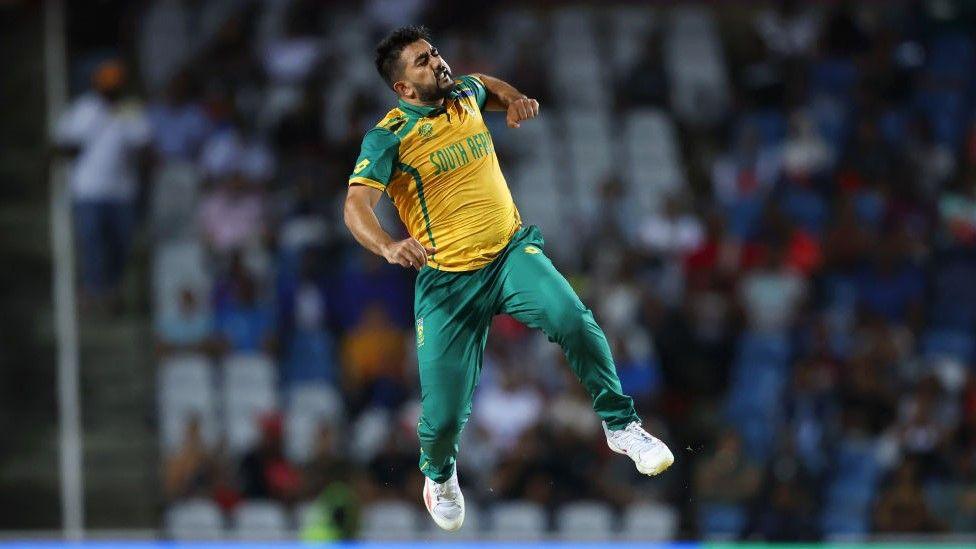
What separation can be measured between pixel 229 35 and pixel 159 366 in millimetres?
3764

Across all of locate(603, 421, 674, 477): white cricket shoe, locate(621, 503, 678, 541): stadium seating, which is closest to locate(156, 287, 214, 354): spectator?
locate(621, 503, 678, 541): stadium seating

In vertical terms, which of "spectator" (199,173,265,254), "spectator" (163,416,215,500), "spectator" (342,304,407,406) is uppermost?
"spectator" (199,173,265,254)

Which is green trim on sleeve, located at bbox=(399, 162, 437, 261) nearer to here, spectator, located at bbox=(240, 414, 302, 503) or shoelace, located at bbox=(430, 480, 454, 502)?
shoelace, located at bbox=(430, 480, 454, 502)

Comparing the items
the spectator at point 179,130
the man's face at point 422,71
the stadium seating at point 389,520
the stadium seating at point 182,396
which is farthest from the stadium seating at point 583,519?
the man's face at point 422,71

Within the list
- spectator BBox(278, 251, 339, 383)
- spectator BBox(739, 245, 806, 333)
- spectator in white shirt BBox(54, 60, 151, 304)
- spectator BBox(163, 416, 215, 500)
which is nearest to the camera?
spectator BBox(163, 416, 215, 500)

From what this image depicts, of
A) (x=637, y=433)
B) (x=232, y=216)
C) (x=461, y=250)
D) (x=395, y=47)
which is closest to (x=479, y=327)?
(x=461, y=250)

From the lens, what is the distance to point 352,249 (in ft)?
50.6

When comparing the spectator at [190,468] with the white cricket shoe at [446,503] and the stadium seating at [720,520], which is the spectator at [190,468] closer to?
the stadium seating at [720,520]

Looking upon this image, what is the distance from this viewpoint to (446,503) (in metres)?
8.74

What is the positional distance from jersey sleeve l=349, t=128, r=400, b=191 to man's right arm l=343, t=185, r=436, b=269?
39 millimetres

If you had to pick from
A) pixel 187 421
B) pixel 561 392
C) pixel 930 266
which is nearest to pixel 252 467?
pixel 187 421

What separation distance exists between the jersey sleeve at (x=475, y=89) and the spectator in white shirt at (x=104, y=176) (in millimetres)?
8162

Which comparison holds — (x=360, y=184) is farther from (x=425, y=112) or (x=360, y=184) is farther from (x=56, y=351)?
(x=56, y=351)

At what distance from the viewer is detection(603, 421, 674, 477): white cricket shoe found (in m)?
8.05
